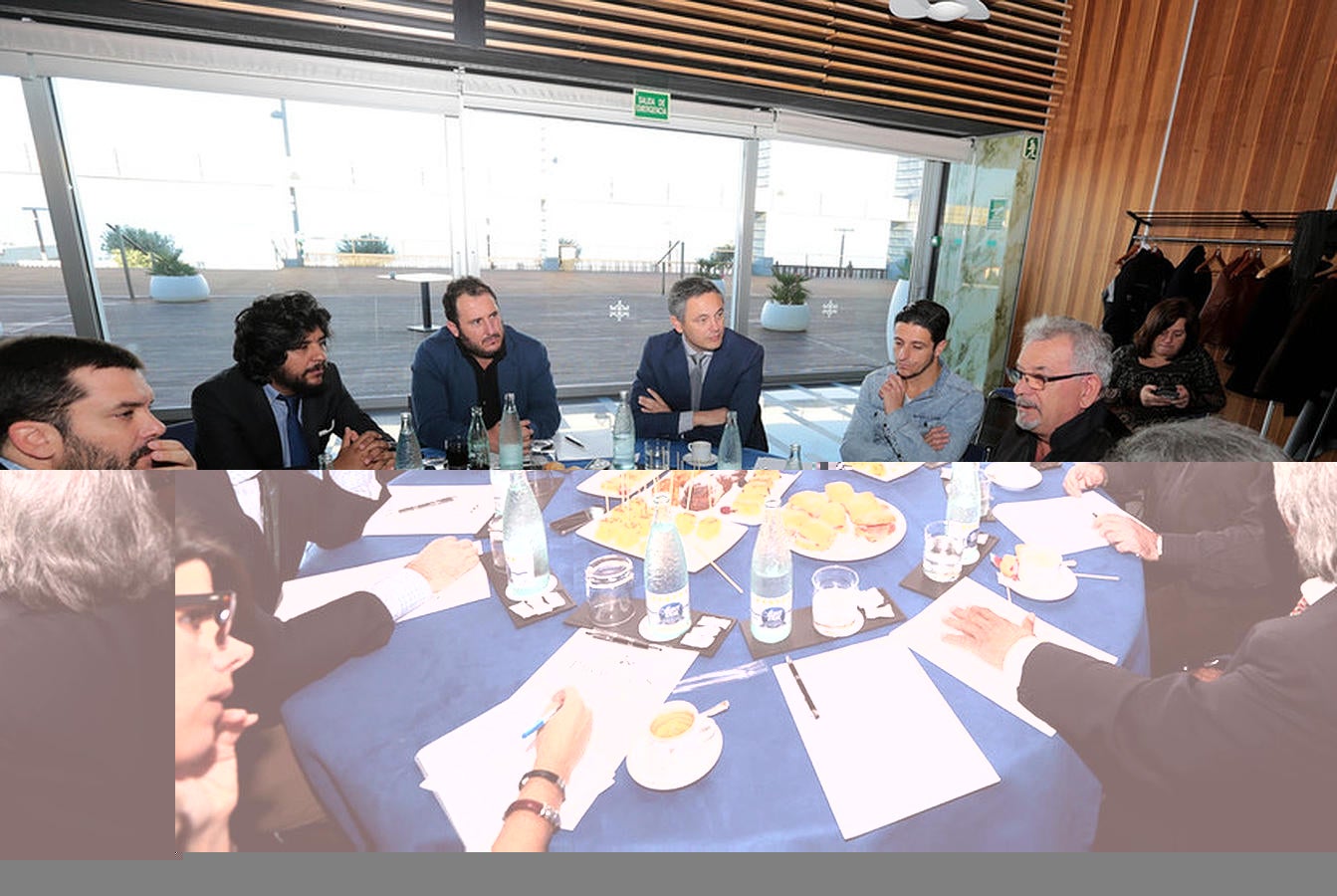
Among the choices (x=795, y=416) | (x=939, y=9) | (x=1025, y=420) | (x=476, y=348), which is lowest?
(x=795, y=416)

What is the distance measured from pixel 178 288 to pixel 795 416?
477 cm

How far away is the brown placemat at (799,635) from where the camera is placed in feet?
3.49

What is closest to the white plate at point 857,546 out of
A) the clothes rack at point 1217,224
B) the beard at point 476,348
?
the beard at point 476,348

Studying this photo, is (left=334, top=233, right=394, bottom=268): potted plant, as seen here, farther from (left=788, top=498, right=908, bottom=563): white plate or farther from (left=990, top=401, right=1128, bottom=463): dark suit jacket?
(left=788, top=498, right=908, bottom=563): white plate

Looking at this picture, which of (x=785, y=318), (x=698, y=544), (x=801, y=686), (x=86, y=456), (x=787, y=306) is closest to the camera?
(x=801, y=686)

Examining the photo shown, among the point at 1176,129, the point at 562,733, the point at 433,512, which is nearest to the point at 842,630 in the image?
the point at 562,733

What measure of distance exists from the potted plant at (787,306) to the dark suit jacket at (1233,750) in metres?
5.70

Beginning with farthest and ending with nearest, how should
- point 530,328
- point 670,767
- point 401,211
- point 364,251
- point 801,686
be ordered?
point 530,328 < point 364,251 < point 401,211 < point 801,686 < point 670,767

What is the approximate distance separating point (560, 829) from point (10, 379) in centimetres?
139

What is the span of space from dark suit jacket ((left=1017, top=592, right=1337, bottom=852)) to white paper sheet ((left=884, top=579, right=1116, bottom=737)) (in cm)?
9

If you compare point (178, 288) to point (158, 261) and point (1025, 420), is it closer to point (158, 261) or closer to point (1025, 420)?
point (158, 261)

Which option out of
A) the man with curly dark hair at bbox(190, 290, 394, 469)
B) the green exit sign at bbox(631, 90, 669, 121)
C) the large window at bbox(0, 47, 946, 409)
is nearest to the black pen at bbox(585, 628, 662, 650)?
the man with curly dark hair at bbox(190, 290, 394, 469)

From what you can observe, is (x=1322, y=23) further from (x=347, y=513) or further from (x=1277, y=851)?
(x=347, y=513)

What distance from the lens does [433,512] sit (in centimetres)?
101
